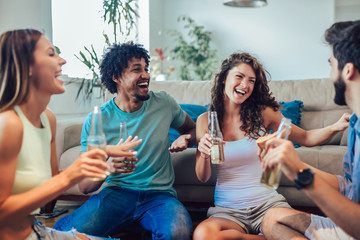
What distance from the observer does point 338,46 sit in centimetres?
118

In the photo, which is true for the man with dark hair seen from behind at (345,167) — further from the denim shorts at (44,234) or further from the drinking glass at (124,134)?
the denim shorts at (44,234)

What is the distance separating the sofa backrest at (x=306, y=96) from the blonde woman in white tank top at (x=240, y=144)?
1163 millimetres

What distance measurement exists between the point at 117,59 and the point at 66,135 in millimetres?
924

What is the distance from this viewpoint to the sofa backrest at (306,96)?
3.09 metres

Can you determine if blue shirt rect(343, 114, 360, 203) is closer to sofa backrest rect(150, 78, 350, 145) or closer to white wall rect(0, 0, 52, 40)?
sofa backrest rect(150, 78, 350, 145)

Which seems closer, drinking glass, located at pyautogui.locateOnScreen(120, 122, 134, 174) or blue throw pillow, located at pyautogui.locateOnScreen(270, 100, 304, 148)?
drinking glass, located at pyautogui.locateOnScreen(120, 122, 134, 174)

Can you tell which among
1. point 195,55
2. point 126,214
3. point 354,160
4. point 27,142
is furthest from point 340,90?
point 195,55

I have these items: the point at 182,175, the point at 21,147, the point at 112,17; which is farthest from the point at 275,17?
the point at 21,147

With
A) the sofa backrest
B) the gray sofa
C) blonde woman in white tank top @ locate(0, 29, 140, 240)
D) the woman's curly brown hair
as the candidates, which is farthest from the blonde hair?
the sofa backrest

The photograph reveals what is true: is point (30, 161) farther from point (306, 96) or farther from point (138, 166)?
point (306, 96)

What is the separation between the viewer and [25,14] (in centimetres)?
309

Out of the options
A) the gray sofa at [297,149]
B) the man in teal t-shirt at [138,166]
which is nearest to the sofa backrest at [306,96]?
the gray sofa at [297,149]

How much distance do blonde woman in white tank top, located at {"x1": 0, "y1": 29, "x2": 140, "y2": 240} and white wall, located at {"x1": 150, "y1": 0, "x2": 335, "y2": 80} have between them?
200 inches

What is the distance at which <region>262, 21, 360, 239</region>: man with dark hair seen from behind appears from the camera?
106 centimetres
